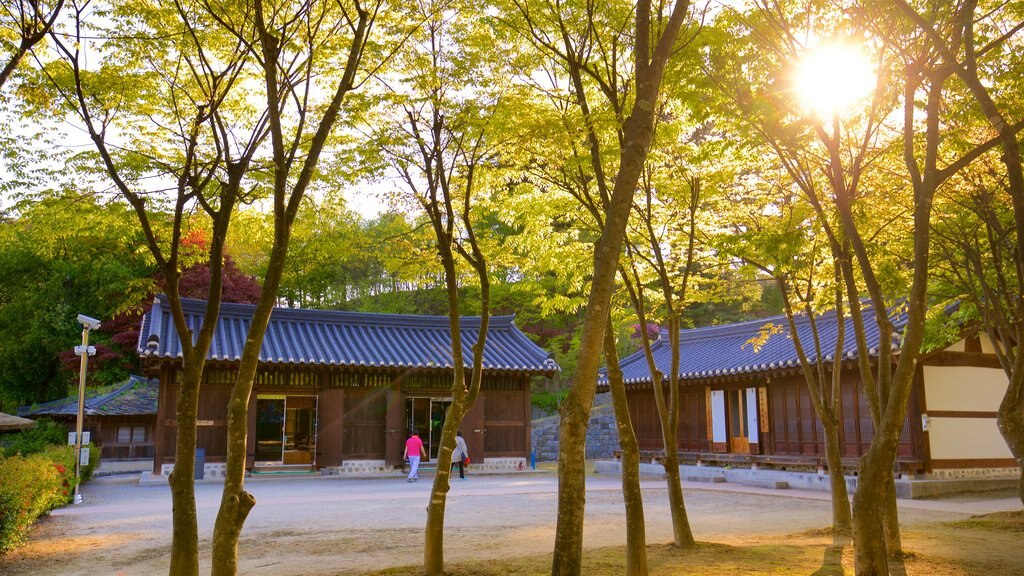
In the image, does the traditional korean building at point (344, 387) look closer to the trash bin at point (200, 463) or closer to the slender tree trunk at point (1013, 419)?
the trash bin at point (200, 463)

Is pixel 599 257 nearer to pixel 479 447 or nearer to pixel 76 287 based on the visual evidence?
pixel 479 447

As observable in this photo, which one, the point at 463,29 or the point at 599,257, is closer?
the point at 599,257

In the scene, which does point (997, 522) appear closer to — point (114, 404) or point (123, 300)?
point (123, 300)

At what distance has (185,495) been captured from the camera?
5.37 m

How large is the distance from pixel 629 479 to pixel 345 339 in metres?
16.7

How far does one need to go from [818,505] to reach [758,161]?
7.69 metres

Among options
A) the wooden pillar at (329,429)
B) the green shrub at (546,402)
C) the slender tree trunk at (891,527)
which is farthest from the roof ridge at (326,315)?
the slender tree trunk at (891,527)

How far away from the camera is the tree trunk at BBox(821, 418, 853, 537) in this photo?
8.51m

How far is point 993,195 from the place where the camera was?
8250 millimetres

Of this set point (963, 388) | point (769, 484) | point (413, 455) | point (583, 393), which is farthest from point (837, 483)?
point (413, 455)

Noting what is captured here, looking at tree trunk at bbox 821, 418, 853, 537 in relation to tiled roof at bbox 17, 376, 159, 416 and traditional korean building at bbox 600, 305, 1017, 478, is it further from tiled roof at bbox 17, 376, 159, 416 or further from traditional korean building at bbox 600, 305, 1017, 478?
tiled roof at bbox 17, 376, 159, 416

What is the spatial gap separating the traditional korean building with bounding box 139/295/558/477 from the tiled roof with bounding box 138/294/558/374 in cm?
3

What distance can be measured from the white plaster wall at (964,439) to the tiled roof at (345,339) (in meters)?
9.86

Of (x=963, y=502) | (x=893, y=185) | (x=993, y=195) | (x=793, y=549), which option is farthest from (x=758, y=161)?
(x=963, y=502)
